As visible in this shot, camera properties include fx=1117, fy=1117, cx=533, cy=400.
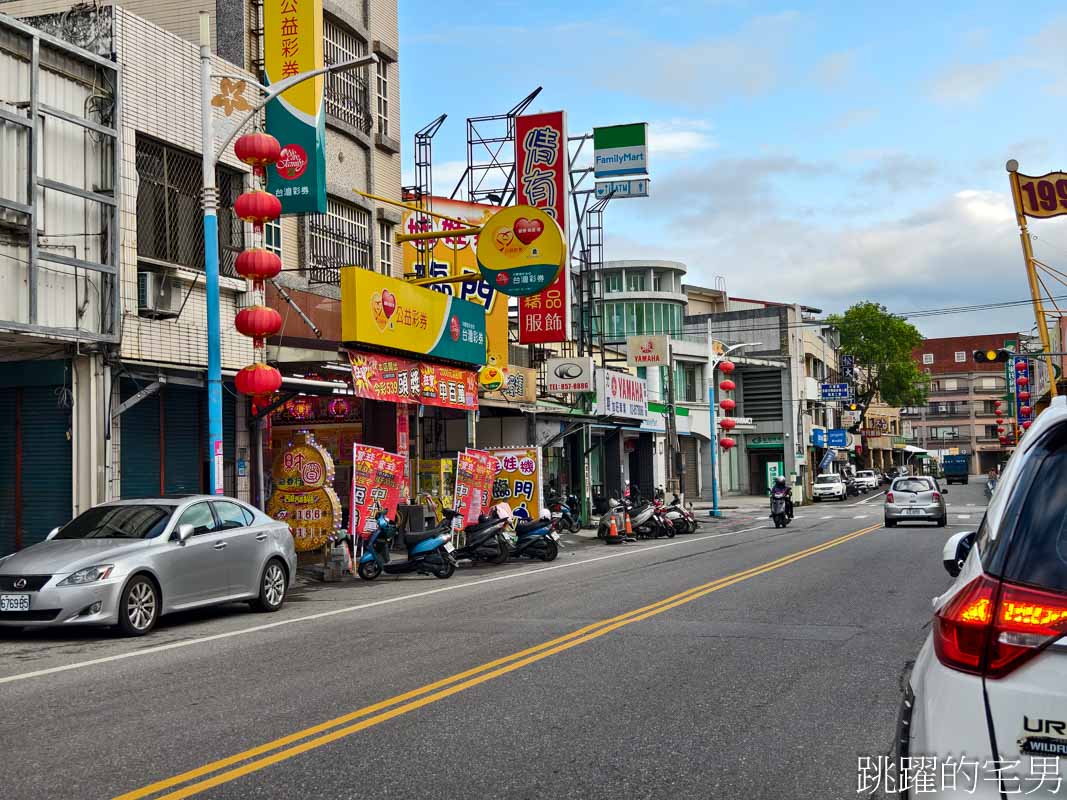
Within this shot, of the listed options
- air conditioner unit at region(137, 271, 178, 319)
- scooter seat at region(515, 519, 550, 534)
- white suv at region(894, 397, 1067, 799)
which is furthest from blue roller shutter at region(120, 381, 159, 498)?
white suv at region(894, 397, 1067, 799)

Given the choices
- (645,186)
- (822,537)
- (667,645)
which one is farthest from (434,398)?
(645,186)

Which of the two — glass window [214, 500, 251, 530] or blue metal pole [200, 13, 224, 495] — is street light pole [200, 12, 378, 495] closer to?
blue metal pole [200, 13, 224, 495]

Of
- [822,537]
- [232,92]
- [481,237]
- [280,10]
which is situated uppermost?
[280,10]

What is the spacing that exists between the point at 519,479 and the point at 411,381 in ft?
15.8

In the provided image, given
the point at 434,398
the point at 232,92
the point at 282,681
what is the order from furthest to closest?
1. the point at 434,398
2. the point at 232,92
3. the point at 282,681

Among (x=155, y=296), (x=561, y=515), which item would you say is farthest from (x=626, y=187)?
(x=155, y=296)

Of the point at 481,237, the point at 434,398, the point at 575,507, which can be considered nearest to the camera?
the point at 434,398

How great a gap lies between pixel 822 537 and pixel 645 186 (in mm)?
15640

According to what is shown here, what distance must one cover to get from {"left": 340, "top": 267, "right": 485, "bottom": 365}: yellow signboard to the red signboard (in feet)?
1.07

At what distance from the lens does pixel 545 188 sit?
30.3 meters

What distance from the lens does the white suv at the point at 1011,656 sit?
9.71 feet

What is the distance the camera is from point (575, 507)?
34469 mm

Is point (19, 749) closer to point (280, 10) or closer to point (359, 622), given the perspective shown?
point (359, 622)

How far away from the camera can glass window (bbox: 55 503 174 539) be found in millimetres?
12656
